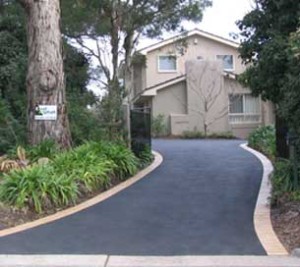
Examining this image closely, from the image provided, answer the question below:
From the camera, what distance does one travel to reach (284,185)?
12.2 metres

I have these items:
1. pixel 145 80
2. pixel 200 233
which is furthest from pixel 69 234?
pixel 145 80

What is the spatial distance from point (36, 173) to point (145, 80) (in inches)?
1254

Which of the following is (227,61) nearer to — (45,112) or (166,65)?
(166,65)

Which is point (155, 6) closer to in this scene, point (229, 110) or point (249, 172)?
point (229, 110)

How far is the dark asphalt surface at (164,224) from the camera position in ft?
28.8

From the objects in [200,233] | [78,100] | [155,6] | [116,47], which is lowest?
[200,233]

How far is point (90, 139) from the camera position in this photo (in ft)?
60.0

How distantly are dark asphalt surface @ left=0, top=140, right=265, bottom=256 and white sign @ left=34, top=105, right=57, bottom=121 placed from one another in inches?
105

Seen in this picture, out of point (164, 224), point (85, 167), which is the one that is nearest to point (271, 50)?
point (164, 224)

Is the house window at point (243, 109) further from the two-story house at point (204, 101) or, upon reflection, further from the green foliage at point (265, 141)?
the green foliage at point (265, 141)

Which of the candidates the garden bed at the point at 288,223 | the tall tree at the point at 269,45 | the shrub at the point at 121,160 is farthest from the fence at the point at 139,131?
the garden bed at the point at 288,223

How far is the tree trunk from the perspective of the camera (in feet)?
50.2

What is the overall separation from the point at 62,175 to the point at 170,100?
28.4 meters

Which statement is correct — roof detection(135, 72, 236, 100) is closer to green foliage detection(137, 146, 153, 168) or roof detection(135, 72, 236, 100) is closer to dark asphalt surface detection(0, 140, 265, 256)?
green foliage detection(137, 146, 153, 168)
